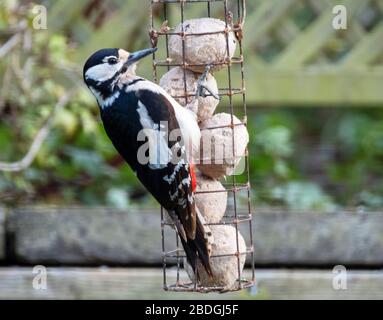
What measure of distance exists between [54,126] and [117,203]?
0.55 meters

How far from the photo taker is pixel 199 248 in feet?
12.9

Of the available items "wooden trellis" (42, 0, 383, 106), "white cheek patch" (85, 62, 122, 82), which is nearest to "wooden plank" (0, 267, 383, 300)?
"white cheek patch" (85, 62, 122, 82)

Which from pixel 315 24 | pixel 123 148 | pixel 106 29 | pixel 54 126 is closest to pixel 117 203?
pixel 54 126

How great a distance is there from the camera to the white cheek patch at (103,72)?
13.3 ft

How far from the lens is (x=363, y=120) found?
7.22m

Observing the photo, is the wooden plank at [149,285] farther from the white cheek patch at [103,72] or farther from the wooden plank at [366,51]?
the wooden plank at [366,51]

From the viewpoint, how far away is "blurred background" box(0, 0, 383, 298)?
4.90 metres

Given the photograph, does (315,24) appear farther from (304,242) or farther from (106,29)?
(304,242)

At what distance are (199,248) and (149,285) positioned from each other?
953 millimetres

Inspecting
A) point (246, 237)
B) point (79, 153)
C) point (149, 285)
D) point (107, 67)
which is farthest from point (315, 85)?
point (107, 67)

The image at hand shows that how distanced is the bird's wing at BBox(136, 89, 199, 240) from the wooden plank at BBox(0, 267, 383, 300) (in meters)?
0.94

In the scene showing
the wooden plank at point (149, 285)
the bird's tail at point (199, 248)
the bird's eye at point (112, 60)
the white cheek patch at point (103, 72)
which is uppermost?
the bird's eye at point (112, 60)

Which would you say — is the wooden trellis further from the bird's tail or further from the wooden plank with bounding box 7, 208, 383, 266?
the bird's tail

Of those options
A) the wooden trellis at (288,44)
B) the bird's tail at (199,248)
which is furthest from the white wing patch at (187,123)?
the wooden trellis at (288,44)
